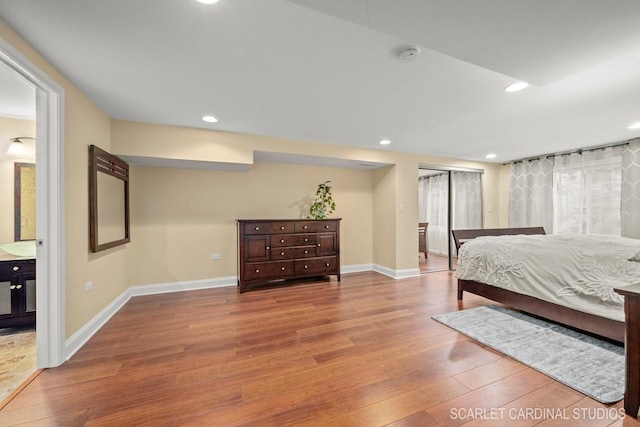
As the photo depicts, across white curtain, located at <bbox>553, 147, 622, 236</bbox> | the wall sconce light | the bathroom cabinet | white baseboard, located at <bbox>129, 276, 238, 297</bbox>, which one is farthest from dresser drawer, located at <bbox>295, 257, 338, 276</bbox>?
white curtain, located at <bbox>553, 147, 622, 236</bbox>

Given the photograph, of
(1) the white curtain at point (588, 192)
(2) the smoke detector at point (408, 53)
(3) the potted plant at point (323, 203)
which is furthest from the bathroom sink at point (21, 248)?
(1) the white curtain at point (588, 192)

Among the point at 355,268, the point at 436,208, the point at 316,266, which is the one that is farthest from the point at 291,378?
the point at 436,208

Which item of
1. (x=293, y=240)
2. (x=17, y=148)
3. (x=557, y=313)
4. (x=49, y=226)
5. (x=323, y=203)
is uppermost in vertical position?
(x=17, y=148)

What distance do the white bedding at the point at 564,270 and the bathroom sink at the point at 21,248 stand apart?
4983 millimetres

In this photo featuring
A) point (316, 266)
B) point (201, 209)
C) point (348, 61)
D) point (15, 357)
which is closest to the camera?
point (348, 61)

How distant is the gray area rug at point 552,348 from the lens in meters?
1.64

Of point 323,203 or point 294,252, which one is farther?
point 323,203

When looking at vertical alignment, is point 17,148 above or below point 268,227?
above

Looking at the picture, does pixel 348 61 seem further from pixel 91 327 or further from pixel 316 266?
pixel 91 327

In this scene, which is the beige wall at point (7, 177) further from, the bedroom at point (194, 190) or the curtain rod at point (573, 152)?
the curtain rod at point (573, 152)

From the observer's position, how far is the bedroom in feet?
6.93

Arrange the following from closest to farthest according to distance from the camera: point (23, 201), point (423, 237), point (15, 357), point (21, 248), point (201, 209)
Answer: point (15, 357)
point (21, 248)
point (23, 201)
point (201, 209)
point (423, 237)

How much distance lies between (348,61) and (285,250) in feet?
9.19

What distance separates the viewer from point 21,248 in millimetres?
2654
